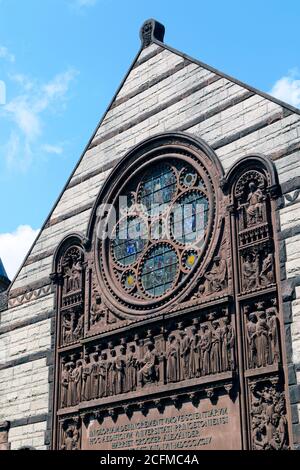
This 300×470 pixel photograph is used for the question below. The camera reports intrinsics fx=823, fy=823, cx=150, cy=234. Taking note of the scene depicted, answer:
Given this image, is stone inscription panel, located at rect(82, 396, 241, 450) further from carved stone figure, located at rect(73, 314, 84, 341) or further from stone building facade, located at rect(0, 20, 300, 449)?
carved stone figure, located at rect(73, 314, 84, 341)

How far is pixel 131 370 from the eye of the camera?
1525cm

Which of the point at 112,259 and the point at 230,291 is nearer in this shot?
the point at 230,291

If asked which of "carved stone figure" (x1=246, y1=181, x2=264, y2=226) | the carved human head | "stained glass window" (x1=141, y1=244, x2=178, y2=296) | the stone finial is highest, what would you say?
the stone finial

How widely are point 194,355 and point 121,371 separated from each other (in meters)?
1.74

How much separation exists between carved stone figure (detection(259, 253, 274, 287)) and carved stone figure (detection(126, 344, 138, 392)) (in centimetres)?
297

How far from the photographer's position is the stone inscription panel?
13.5 metres

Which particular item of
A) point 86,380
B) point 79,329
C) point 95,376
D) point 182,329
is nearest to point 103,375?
point 95,376

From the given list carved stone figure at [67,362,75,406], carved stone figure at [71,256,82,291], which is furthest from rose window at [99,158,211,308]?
carved stone figure at [67,362,75,406]

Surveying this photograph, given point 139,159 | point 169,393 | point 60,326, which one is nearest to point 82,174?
point 139,159

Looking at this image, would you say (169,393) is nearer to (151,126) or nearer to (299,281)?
(299,281)

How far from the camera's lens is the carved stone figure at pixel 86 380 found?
15.9m

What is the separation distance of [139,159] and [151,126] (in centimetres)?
74

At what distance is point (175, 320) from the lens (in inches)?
588

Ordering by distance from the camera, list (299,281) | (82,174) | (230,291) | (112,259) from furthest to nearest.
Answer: (82,174), (112,259), (230,291), (299,281)
